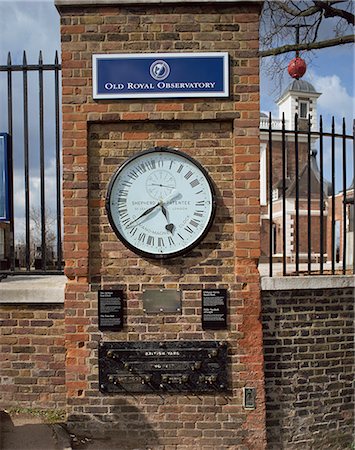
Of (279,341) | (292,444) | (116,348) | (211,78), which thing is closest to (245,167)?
(211,78)

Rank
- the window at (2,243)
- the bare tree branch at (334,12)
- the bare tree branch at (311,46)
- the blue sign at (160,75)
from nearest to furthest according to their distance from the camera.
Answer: the blue sign at (160,75)
the window at (2,243)
the bare tree branch at (311,46)
the bare tree branch at (334,12)

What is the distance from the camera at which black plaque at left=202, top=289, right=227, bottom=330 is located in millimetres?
4230

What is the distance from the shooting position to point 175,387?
425 cm

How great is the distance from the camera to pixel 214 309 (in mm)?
4230

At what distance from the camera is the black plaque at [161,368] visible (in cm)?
423

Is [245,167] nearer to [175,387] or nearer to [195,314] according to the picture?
[195,314]

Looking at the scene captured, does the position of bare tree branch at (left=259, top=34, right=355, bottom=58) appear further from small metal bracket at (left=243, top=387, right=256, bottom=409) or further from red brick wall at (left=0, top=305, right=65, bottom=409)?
red brick wall at (left=0, top=305, right=65, bottom=409)

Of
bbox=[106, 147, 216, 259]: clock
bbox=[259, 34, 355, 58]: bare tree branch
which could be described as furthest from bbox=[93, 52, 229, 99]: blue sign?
bbox=[259, 34, 355, 58]: bare tree branch

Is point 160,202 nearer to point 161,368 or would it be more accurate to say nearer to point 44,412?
point 161,368

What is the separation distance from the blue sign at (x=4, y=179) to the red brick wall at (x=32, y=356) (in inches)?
37.1

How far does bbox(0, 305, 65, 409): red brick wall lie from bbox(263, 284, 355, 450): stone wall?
2.08m

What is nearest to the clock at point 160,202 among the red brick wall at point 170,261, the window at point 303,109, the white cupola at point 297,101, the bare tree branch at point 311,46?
the red brick wall at point 170,261

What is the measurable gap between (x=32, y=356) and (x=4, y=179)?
5.94 ft

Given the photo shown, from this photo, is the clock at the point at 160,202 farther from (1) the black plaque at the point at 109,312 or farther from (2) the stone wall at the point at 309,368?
(2) the stone wall at the point at 309,368
